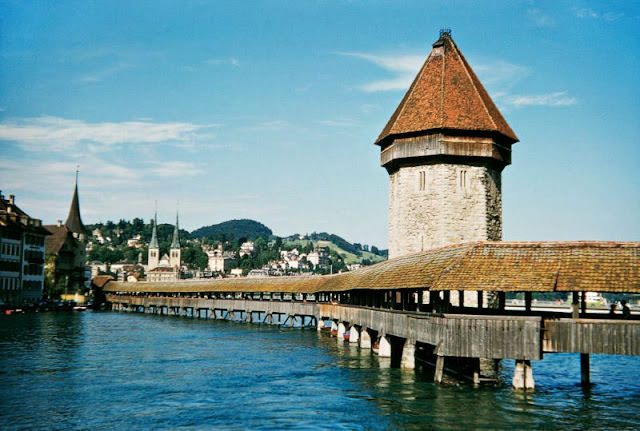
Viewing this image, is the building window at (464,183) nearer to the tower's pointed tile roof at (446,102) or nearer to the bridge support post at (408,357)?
A: the tower's pointed tile roof at (446,102)

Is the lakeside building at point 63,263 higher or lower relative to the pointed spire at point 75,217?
lower

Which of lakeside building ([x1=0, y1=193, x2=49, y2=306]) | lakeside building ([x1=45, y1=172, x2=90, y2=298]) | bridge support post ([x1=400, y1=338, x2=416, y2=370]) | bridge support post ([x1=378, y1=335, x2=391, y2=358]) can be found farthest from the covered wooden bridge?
lakeside building ([x1=45, y1=172, x2=90, y2=298])

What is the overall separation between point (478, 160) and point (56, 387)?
2640cm

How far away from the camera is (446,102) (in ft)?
142

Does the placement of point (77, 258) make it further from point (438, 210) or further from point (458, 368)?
point (458, 368)

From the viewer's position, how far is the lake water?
19.7 meters

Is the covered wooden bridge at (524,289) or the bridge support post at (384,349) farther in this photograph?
the bridge support post at (384,349)

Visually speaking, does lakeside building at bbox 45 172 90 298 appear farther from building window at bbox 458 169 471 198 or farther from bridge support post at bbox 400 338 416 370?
bridge support post at bbox 400 338 416 370

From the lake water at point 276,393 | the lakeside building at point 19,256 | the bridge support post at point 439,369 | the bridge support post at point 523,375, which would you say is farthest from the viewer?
the lakeside building at point 19,256

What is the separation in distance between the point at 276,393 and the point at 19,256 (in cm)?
6116

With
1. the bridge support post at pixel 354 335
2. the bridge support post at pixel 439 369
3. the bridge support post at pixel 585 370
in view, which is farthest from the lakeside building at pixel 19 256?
the bridge support post at pixel 585 370

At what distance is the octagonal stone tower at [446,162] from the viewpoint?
4181 centimetres

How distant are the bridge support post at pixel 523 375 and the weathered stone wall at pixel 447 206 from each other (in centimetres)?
1850

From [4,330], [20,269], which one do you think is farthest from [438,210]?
[20,269]
